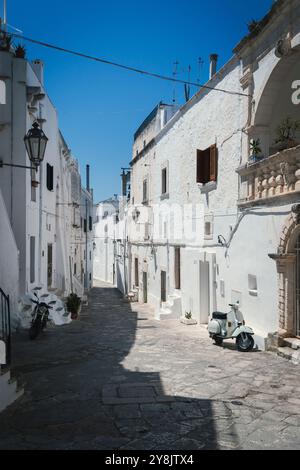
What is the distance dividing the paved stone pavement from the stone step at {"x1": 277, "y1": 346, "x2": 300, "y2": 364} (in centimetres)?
13

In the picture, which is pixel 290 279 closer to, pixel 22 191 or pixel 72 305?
pixel 22 191

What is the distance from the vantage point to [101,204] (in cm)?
5078

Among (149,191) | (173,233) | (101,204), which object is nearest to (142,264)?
(149,191)

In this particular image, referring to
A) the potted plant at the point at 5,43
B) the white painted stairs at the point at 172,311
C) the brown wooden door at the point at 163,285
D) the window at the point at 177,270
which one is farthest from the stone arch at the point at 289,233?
the brown wooden door at the point at 163,285

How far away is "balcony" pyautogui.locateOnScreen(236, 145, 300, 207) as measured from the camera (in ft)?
27.1

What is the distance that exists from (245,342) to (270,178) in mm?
3665

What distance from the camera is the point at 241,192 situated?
10.7m

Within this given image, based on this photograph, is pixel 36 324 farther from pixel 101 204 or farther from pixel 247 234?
pixel 101 204

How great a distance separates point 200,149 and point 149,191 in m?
7.74

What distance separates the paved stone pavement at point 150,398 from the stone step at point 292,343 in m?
0.37

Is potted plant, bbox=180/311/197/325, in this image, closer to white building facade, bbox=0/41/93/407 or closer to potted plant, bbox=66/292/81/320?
potted plant, bbox=66/292/81/320

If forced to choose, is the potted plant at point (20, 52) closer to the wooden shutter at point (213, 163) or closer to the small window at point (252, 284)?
the wooden shutter at point (213, 163)

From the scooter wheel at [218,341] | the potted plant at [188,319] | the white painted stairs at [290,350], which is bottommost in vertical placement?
the potted plant at [188,319]

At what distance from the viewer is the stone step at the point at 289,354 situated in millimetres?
7914
